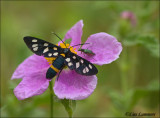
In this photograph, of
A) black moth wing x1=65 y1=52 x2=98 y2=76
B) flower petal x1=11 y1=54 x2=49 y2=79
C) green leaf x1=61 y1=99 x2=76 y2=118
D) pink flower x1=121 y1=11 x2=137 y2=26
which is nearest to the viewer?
black moth wing x1=65 y1=52 x2=98 y2=76

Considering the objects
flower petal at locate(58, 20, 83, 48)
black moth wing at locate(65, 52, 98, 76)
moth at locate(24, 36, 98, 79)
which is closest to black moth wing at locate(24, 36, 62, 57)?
moth at locate(24, 36, 98, 79)

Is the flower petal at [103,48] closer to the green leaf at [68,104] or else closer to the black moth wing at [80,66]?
the black moth wing at [80,66]

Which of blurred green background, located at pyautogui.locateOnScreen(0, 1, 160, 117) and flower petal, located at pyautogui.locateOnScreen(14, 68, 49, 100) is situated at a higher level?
flower petal, located at pyautogui.locateOnScreen(14, 68, 49, 100)

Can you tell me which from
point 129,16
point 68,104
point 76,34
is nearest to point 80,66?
point 68,104

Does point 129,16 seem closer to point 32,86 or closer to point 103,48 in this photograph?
point 103,48

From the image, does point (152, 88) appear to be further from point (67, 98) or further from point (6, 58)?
point (6, 58)

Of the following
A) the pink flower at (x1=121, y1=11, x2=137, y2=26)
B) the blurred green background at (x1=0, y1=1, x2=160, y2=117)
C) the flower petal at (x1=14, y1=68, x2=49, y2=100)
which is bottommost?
the blurred green background at (x1=0, y1=1, x2=160, y2=117)

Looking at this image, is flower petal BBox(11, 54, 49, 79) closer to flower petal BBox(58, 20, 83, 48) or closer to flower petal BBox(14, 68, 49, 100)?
flower petal BBox(14, 68, 49, 100)
